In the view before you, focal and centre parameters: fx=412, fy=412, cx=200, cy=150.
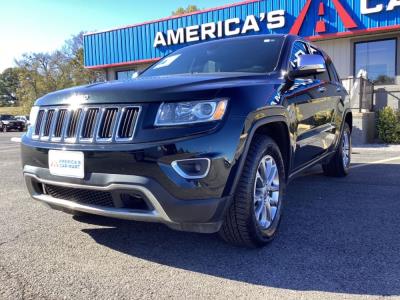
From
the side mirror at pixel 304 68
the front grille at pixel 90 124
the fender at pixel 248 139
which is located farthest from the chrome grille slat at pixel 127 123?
the side mirror at pixel 304 68

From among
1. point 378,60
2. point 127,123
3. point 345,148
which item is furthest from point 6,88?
point 127,123

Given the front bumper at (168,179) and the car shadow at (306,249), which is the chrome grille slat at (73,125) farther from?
the car shadow at (306,249)

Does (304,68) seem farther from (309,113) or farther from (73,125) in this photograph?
(73,125)

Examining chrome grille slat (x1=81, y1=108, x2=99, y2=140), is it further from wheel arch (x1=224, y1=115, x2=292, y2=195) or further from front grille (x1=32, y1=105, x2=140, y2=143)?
wheel arch (x1=224, y1=115, x2=292, y2=195)

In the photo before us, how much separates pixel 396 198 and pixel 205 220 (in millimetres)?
2966

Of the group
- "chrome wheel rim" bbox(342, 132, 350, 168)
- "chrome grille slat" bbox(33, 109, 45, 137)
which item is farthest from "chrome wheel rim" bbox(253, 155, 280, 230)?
"chrome wheel rim" bbox(342, 132, 350, 168)

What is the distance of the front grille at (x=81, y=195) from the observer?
108 inches

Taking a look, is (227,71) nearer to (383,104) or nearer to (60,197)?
(60,197)

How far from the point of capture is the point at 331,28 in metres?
13.5

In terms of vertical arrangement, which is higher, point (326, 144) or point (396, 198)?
point (326, 144)

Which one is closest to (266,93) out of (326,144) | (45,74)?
(326,144)

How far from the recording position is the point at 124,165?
101 inches

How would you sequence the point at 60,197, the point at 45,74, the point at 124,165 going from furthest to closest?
the point at 45,74 < the point at 60,197 < the point at 124,165

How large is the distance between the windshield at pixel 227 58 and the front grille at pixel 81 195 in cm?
164
